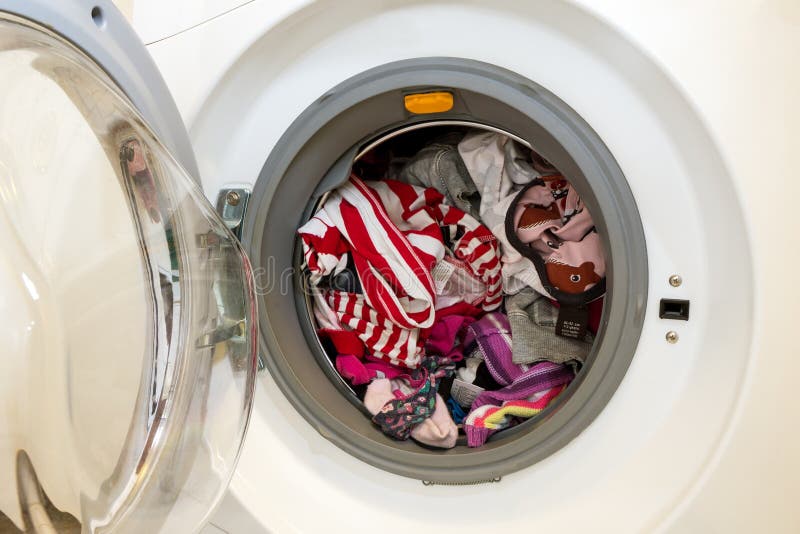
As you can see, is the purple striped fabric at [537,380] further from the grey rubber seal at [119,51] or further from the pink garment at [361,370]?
the grey rubber seal at [119,51]

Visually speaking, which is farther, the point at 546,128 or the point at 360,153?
the point at 360,153

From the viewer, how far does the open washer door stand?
51cm

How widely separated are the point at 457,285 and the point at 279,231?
0.31m

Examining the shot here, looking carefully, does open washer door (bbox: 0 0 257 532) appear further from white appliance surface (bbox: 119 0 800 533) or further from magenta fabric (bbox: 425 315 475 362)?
magenta fabric (bbox: 425 315 475 362)

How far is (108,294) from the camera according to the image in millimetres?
608

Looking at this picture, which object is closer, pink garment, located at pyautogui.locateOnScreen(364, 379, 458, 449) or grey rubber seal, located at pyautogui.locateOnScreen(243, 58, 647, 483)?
grey rubber seal, located at pyautogui.locateOnScreen(243, 58, 647, 483)

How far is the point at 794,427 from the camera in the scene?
0.58m

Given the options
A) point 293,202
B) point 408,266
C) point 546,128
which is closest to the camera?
point 546,128

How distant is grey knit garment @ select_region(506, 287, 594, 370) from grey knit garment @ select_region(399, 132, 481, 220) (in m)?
0.16

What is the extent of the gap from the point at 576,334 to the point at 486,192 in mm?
242

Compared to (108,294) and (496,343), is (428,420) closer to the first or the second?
(496,343)

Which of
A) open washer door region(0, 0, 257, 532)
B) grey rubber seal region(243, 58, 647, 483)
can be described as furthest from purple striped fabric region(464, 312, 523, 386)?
open washer door region(0, 0, 257, 532)

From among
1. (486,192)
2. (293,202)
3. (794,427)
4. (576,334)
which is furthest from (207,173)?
(794,427)

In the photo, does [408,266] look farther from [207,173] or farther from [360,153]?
[207,173]
